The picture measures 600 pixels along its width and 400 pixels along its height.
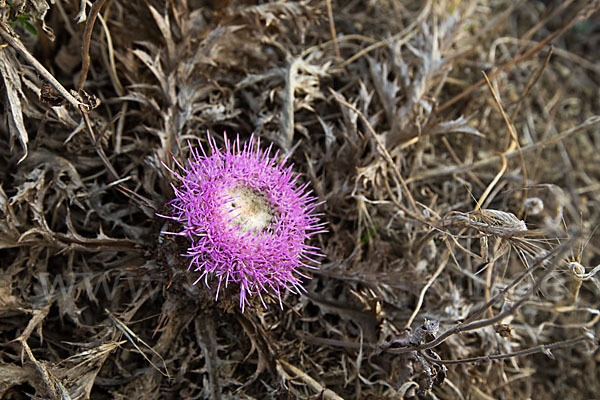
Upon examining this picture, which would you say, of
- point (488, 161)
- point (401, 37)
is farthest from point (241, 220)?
point (401, 37)

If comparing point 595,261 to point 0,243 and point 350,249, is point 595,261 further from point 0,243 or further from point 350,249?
point 0,243

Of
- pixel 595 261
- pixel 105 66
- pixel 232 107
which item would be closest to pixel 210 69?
pixel 232 107

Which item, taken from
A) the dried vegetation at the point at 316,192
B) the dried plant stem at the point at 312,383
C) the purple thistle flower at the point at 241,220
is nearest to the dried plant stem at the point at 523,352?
the dried vegetation at the point at 316,192

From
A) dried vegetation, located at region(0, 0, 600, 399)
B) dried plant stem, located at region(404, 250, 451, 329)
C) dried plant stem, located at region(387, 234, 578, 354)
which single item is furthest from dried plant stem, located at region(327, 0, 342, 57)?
dried plant stem, located at region(387, 234, 578, 354)

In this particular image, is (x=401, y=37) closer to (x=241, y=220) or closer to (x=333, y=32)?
(x=333, y=32)

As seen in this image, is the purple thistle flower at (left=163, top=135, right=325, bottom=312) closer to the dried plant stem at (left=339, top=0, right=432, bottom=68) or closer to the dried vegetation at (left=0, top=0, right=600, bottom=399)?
the dried vegetation at (left=0, top=0, right=600, bottom=399)

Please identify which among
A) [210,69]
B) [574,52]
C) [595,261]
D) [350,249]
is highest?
[210,69]

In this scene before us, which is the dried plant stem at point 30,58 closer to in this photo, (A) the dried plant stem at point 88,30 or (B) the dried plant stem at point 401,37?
(A) the dried plant stem at point 88,30
